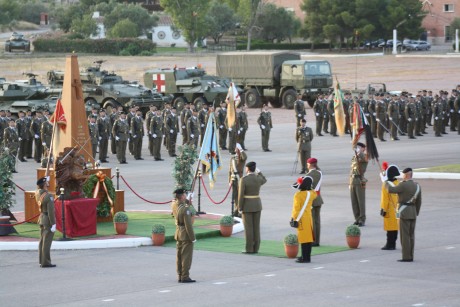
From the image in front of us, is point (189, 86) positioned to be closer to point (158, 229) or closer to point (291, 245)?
point (158, 229)

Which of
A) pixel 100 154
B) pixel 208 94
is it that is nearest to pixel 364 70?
pixel 208 94

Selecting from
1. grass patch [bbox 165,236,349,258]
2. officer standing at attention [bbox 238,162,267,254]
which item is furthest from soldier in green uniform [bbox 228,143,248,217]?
officer standing at attention [bbox 238,162,267,254]

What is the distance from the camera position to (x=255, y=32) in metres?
95.6

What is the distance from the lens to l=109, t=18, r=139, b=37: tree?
89.0 metres

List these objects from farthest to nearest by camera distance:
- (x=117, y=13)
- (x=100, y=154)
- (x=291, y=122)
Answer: (x=117, y=13), (x=291, y=122), (x=100, y=154)

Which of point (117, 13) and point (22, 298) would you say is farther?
point (117, 13)

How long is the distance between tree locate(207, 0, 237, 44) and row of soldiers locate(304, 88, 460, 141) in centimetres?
5093

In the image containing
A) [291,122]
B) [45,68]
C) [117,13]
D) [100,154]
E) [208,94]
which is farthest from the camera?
[117,13]

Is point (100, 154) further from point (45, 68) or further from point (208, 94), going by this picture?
point (45, 68)

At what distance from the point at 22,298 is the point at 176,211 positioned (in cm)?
245

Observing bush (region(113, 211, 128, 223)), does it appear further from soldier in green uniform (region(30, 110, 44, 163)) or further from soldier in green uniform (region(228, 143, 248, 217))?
soldier in green uniform (region(30, 110, 44, 163))

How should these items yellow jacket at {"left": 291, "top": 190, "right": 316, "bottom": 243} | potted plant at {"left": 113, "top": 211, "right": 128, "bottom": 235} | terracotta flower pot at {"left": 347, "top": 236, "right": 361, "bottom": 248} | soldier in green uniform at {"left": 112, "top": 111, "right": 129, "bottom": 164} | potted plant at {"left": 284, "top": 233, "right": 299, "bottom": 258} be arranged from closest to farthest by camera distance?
yellow jacket at {"left": 291, "top": 190, "right": 316, "bottom": 243} → potted plant at {"left": 284, "top": 233, "right": 299, "bottom": 258} → terracotta flower pot at {"left": 347, "top": 236, "right": 361, "bottom": 248} → potted plant at {"left": 113, "top": 211, "right": 128, "bottom": 235} → soldier in green uniform at {"left": 112, "top": 111, "right": 129, "bottom": 164}

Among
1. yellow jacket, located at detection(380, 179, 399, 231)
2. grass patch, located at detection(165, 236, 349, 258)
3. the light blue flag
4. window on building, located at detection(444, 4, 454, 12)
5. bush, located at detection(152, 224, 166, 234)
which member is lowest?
grass patch, located at detection(165, 236, 349, 258)

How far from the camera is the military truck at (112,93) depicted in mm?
45906
